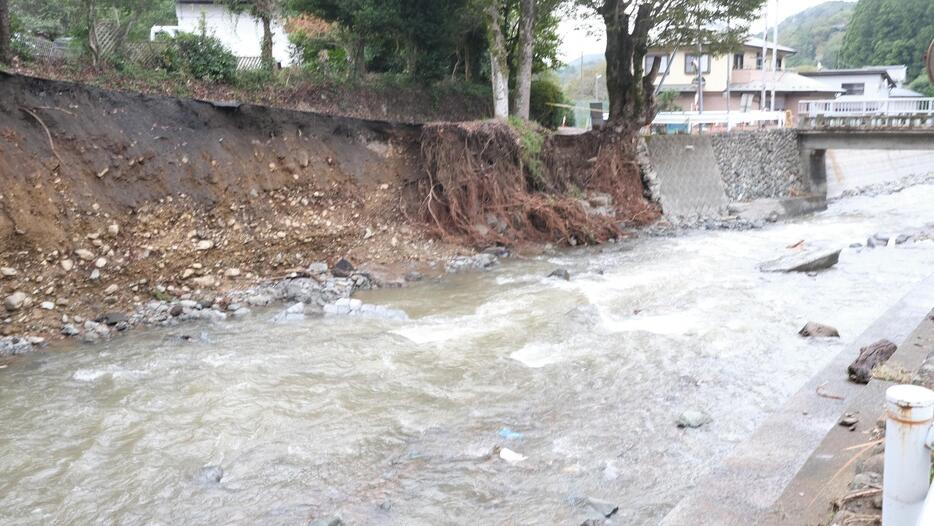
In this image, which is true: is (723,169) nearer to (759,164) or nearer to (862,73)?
(759,164)

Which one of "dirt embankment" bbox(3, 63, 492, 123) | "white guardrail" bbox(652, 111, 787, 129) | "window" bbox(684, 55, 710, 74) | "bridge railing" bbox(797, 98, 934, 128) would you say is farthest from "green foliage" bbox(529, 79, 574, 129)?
"window" bbox(684, 55, 710, 74)

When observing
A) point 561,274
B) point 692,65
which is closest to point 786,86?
point 692,65

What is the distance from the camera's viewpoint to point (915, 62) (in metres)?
59.2

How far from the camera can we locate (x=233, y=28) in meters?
28.6

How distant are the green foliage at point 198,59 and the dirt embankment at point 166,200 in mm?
3623

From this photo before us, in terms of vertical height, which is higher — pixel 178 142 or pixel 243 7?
pixel 243 7

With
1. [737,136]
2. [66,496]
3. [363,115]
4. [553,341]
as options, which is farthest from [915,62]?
[66,496]

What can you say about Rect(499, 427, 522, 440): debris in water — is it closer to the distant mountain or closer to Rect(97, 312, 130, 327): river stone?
Rect(97, 312, 130, 327): river stone

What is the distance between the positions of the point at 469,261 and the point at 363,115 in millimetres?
6221

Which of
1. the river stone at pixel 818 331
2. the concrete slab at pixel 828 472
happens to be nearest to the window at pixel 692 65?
the river stone at pixel 818 331

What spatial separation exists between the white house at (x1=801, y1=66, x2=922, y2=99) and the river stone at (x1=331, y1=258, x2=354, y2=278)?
47313mm

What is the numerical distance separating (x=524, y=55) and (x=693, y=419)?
47.8 feet

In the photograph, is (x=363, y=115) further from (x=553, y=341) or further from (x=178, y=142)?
(x=553, y=341)

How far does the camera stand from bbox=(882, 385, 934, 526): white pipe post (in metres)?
2.55
